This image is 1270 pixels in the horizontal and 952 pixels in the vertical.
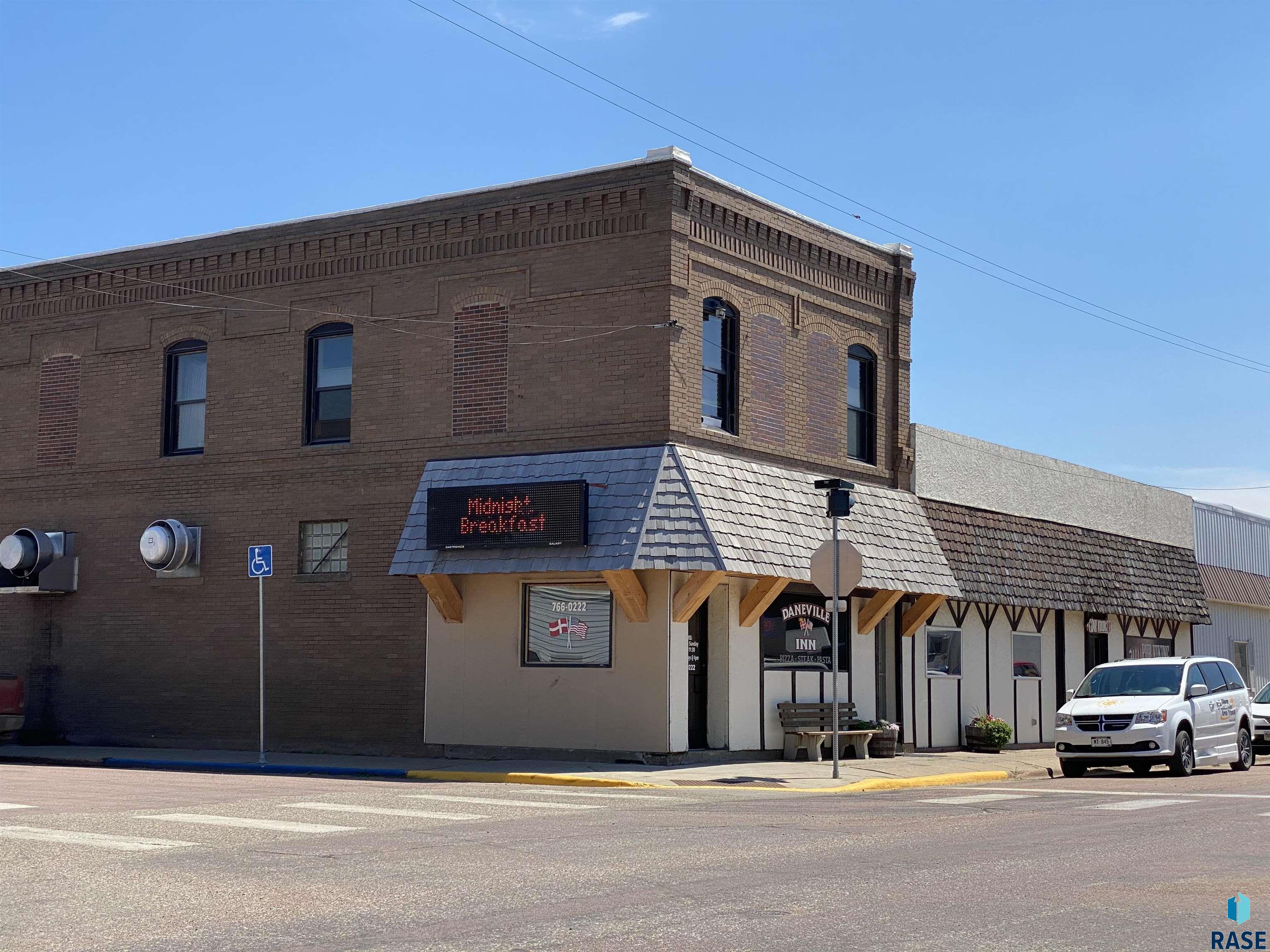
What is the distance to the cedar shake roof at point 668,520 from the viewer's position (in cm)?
1986

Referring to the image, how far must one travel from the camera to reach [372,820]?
41.7 feet

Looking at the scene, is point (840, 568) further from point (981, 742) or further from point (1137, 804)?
point (981, 742)

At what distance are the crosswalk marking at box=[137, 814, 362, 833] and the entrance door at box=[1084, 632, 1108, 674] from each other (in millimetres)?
21258

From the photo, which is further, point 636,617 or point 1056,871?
point 636,617

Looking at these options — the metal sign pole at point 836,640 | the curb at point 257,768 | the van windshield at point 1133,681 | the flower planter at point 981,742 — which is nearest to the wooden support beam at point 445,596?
the curb at point 257,768

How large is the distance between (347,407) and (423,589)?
11.5ft

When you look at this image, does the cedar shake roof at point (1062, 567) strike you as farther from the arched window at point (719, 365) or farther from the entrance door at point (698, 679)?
the entrance door at point (698, 679)

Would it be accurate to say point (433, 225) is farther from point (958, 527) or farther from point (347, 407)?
point (958, 527)

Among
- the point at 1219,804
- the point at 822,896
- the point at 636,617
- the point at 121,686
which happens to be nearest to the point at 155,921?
the point at 822,896

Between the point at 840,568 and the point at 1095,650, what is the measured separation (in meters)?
13.4

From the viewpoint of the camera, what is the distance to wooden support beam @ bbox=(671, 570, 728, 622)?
2000 cm

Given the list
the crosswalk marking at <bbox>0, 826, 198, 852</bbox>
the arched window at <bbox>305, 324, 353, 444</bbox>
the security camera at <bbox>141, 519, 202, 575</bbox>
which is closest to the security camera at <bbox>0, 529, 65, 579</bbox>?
the security camera at <bbox>141, 519, 202, 575</bbox>

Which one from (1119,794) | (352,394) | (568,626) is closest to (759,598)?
(568,626)

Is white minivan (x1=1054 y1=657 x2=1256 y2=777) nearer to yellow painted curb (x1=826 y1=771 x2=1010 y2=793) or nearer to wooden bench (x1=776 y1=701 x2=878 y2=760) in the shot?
yellow painted curb (x1=826 y1=771 x2=1010 y2=793)
